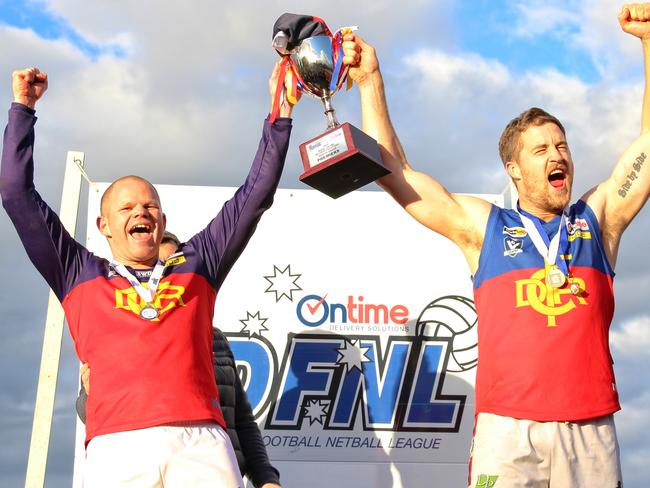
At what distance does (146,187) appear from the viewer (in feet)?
11.2

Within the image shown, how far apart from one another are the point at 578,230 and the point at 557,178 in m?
0.22

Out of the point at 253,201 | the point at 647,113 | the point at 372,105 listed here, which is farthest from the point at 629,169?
the point at 253,201

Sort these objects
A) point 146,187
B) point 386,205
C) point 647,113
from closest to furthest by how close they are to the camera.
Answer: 1. point 146,187
2. point 647,113
3. point 386,205

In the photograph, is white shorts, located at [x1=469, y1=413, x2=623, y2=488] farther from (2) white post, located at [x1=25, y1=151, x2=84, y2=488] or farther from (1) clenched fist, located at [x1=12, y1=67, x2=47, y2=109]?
(2) white post, located at [x1=25, y1=151, x2=84, y2=488]

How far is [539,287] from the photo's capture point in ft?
10.7

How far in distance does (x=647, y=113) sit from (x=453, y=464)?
2.56 m

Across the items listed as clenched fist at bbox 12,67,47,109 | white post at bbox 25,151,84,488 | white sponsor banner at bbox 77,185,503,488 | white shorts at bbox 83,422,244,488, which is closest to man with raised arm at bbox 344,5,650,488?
white shorts at bbox 83,422,244,488

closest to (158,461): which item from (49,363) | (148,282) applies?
(148,282)

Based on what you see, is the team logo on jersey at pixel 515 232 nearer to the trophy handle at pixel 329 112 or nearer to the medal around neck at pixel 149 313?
the trophy handle at pixel 329 112

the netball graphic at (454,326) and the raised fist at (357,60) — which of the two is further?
the netball graphic at (454,326)

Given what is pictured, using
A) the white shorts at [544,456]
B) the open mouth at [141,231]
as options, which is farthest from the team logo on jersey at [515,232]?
the open mouth at [141,231]

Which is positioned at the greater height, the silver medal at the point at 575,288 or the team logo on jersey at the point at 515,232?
the team logo on jersey at the point at 515,232

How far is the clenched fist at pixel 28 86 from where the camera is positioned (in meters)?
3.34

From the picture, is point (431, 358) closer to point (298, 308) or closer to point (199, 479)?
point (298, 308)
